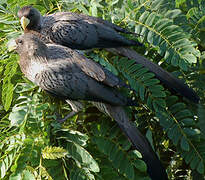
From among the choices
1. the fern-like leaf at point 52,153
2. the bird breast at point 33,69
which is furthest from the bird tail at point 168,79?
the fern-like leaf at point 52,153

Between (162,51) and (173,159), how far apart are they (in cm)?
70

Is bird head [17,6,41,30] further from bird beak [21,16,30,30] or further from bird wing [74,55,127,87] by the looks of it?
bird wing [74,55,127,87]

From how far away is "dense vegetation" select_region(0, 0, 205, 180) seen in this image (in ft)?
6.01

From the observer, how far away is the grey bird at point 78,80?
2166 millimetres

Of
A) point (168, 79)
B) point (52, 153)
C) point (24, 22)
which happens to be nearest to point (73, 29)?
point (24, 22)

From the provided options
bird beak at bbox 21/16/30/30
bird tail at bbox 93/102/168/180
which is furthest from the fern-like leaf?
bird beak at bbox 21/16/30/30

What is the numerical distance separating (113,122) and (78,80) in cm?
37

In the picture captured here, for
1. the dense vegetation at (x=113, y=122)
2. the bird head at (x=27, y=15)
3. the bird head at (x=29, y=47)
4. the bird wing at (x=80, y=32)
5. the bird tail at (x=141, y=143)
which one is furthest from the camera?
the bird wing at (x=80, y=32)

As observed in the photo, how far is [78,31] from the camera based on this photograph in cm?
283

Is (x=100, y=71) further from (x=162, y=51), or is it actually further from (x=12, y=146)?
(x=12, y=146)

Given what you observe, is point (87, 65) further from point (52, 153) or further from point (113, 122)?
point (52, 153)

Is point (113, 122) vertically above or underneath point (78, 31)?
underneath

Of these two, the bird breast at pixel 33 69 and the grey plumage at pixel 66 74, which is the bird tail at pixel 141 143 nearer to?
the grey plumage at pixel 66 74

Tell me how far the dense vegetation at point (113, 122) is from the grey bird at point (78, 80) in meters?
0.06
